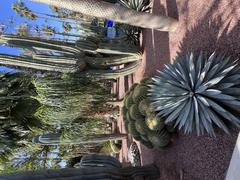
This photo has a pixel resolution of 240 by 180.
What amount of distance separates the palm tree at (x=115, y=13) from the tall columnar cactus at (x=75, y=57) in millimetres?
2417

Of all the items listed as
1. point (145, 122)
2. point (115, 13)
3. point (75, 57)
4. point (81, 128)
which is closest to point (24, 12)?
point (75, 57)

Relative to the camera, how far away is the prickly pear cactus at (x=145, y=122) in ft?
22.0

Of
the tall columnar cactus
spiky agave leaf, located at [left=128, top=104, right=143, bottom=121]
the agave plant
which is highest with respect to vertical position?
the tall columnar cactus

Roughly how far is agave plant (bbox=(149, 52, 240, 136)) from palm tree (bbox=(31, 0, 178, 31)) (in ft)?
4.14

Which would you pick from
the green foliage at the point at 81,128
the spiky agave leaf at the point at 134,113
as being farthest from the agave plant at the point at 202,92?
the green foliage at the point at 81,128

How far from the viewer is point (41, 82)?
877cm

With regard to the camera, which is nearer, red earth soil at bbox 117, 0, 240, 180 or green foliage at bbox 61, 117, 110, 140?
red earth soil at bbox 117, 0, 240, 180

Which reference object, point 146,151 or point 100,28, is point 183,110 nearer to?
point 146,151

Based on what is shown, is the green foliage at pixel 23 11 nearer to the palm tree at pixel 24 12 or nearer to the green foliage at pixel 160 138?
the palm tree at pixel 24 12

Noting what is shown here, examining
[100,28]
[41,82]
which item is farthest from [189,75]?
[100,28]

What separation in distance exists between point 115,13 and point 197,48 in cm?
166

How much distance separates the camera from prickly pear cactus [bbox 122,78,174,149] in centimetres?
669

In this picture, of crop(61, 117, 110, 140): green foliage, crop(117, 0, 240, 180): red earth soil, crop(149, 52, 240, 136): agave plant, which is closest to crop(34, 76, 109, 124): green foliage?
crop(61, 117, 110, 140): green foliage

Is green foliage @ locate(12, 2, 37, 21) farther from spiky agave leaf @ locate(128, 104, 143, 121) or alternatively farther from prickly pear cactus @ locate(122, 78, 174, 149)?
spiky agave leaf @ locate(128, 104, 143, 121)
